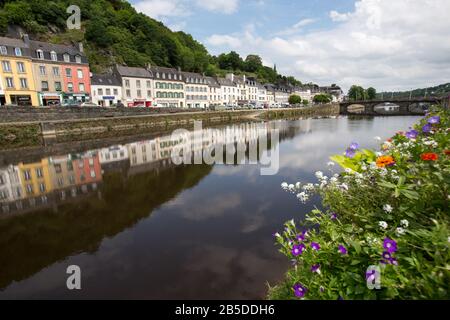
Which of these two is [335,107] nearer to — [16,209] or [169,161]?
[169,161]

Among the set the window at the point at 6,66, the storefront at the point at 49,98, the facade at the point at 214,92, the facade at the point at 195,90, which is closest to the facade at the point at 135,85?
the facade at the point at 195,90

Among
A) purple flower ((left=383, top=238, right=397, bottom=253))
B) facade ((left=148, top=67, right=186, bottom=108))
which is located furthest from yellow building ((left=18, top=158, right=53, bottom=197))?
facade ((left=148, top=67, right=186, bottom=108))

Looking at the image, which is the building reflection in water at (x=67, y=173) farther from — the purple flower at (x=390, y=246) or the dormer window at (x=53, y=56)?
the dormer window at (x=53, y=56)

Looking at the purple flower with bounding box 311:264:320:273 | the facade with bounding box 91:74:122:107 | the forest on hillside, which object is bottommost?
the purple flower with bounding box 311:264:320:273

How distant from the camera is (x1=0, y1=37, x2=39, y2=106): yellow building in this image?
31039mm

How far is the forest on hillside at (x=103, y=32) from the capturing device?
56.8 m

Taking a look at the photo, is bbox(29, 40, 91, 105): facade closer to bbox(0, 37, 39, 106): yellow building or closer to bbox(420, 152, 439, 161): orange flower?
bbox(0, 37, 39, 106): yellow building

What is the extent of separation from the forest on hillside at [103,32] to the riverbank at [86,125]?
87.5ft

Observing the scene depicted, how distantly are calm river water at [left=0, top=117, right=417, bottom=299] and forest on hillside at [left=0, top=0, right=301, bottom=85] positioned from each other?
50.2m

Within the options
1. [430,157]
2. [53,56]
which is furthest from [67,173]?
[53,56]

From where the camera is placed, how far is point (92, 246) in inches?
242

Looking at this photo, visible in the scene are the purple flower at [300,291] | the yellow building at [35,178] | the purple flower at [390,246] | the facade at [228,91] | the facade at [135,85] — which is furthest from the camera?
the facade at [228,91]

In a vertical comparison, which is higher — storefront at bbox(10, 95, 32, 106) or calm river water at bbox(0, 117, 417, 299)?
storefront at bbox(10, 95, 32, 106)

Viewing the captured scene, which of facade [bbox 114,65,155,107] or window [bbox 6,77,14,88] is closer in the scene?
window [bbox 6,77,14,88]
